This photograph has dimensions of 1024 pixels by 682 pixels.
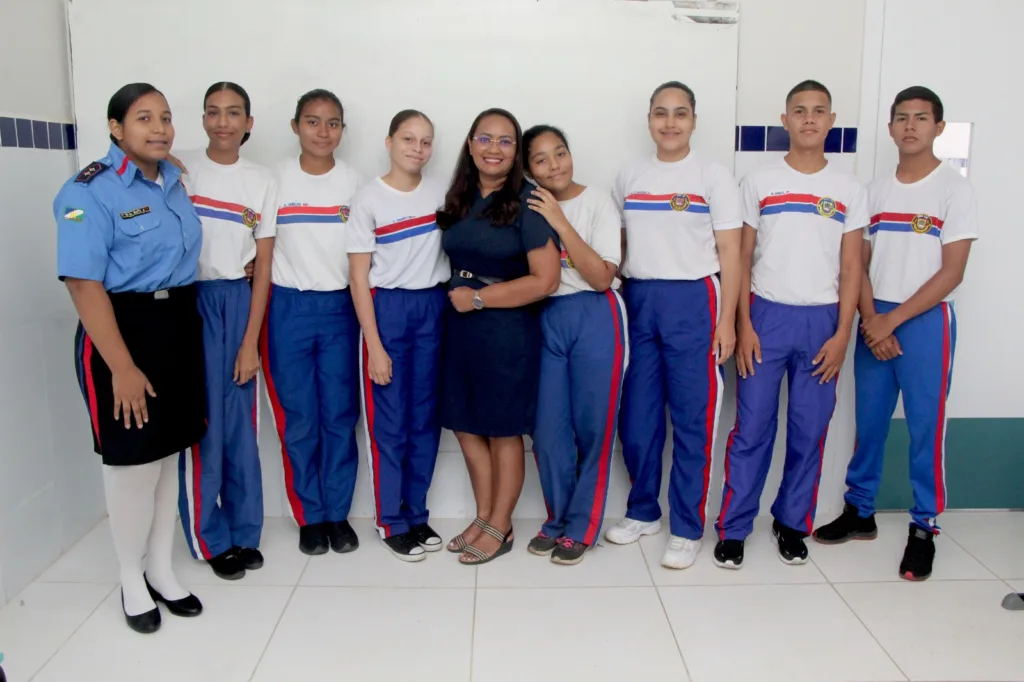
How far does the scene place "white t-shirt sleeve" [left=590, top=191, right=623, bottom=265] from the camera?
9.41ft

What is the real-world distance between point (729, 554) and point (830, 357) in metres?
0.77

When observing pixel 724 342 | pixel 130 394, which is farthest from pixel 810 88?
pixel 130 394

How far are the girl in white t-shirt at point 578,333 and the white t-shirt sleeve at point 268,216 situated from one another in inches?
34.7

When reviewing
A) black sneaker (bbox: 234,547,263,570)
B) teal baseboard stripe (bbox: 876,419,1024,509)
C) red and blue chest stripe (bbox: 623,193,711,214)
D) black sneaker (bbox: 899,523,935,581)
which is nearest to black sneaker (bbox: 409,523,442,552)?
black sneaker (bbox: 234,547,263,570)

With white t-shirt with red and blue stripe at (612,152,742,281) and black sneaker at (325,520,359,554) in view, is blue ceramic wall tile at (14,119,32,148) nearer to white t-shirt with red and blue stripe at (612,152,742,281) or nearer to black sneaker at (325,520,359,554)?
black sneaker at (325,520,359,554)

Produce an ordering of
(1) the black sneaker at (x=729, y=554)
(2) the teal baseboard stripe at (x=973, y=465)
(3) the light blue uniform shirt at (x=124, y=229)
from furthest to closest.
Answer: (2) the teal baseboard stripe at (x=973, y=465)
(1) the black sneaker at (x=729, y=554)
(3) the light blue uniform shirt at (x=124, y=229)

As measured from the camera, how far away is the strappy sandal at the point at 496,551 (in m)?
2.99

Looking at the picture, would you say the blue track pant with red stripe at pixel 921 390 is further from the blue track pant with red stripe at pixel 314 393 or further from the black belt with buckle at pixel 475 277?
the blue track pant with red stripe at pixel 314 393

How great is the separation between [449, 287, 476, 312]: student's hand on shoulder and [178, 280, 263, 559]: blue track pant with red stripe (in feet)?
2.30

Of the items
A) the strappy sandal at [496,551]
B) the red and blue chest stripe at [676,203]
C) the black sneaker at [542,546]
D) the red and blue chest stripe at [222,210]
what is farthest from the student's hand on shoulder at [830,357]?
the red and blue chest stripe at [222,210]

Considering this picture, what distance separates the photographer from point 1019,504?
11.4ft

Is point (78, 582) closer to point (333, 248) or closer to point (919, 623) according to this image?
point (333, 248)

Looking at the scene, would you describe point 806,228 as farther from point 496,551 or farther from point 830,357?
point 496,551

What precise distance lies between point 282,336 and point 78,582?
3.50 feet
